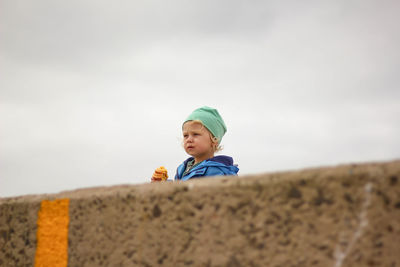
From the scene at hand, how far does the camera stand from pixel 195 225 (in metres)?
1.28

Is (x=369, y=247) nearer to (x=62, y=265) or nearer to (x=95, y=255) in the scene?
(x=95, y=255)

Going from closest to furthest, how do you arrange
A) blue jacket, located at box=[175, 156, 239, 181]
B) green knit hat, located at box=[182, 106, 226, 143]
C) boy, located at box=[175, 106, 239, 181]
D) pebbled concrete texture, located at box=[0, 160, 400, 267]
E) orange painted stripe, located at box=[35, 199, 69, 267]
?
pebbled concrete texture, located at box=[0, 160, 400, 267], orange painted stripe, located at box=[35, 199, 69, 267], blue jacket, located at box=[175, 156, 239, 181], boy, located at box=[175, 106, 239, 181], green knit hat, located at box=[182, 106, 226, 143]

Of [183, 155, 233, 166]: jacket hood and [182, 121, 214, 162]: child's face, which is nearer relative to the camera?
[183, 155, 233, 166]: jacket hood

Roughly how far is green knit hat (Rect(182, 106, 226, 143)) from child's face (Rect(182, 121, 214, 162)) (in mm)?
54

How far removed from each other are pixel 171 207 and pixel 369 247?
69 centimetres

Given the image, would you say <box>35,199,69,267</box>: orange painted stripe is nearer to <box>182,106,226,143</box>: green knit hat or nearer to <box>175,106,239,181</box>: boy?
<box>175,106,239,181</box>: boy

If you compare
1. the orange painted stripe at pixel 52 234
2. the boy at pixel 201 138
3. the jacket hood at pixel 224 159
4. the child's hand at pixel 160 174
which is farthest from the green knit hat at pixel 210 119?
the orange painted stripe at pixel 52 234

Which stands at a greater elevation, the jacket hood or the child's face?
the child's face

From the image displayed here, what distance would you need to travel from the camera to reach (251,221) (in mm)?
1187

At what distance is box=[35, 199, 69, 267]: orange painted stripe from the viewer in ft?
5.48

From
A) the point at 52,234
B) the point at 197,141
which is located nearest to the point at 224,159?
A: the point at 197,141

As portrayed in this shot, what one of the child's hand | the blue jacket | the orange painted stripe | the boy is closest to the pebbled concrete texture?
the orange painted stripe

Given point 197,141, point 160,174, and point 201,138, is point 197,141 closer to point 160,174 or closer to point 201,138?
point 201,138

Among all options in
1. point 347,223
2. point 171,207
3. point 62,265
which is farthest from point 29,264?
point 347,223
